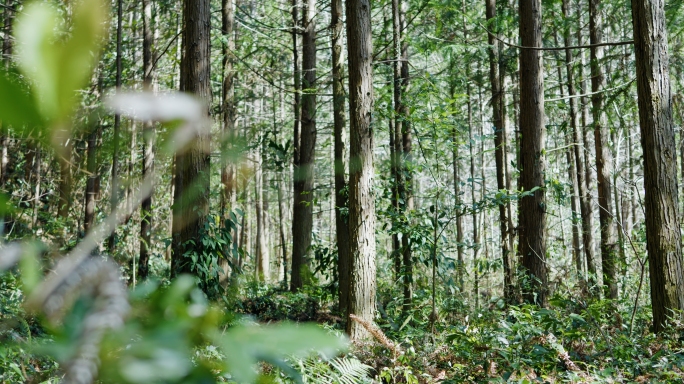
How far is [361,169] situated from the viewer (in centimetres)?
696

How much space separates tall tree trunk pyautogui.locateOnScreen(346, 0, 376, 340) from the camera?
6934mm

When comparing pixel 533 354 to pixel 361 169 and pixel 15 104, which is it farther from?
pixel 15 104

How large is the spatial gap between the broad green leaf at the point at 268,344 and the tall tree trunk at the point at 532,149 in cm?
943

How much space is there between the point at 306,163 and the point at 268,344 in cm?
1282

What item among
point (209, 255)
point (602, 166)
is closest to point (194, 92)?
point (209, 255)

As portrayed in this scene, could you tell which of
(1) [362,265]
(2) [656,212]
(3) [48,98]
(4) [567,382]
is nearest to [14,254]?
(3) [48,98]

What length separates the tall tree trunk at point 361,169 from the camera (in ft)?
22.7

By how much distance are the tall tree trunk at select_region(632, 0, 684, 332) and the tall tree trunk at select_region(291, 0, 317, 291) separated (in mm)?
7208

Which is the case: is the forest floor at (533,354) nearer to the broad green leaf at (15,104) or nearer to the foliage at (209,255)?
the foliage at (209,255)

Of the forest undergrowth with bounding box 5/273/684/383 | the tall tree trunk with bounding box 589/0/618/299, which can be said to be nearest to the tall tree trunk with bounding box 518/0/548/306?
the forest undergrowth with bounding box 5/273/684/383

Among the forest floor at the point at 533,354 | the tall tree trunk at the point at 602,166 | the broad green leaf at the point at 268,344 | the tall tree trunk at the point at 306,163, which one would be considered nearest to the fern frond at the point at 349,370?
the forest floor at the point at 533,354

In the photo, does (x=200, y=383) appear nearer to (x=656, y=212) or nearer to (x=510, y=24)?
(x=656, y=212)

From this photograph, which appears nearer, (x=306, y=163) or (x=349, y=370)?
(x=349, y=370)

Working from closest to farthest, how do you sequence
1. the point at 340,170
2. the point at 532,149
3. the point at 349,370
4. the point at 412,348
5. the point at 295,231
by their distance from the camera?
1. the point at 349,370
2. the point at 412,348
3. the point at 532,149
4. the point at 340,170
5. the point at 295,231
